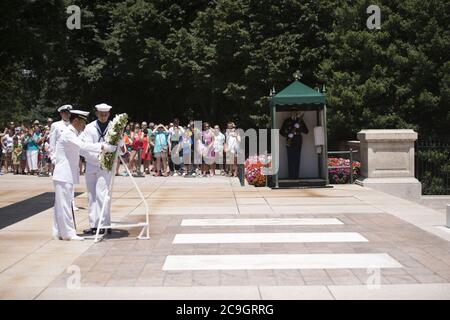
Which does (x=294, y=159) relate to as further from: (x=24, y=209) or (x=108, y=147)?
(x=108, y=147)

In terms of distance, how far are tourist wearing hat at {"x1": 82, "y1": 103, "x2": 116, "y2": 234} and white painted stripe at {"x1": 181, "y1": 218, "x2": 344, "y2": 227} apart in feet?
5.61

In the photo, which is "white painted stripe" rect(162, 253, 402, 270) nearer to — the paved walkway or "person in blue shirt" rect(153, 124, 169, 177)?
the paved walkway

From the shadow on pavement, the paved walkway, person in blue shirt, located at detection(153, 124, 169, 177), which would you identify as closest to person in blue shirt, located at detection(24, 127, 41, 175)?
person in blue shirt, located at detection(153, 124, 169, 177)

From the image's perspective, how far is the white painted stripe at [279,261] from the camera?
7930 mm

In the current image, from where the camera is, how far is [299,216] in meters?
12.6

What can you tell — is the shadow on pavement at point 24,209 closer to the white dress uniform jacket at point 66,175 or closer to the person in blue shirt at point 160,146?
the white dress uniform jacket at point 66,175

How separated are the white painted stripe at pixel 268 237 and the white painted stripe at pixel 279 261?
117cm

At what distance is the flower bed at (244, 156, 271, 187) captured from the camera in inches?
754

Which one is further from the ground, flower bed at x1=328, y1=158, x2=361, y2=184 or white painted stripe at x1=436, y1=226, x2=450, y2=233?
flower bed at x1=328, y1=158, x2=361, y2=184

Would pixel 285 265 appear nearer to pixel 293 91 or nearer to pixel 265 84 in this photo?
pixel 293 91

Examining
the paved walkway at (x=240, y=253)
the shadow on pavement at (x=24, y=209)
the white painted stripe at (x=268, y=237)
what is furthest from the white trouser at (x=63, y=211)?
the shadow on pavement at (x=24, y=209)

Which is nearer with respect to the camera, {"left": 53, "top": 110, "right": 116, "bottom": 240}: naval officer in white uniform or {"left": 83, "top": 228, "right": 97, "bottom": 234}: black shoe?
{"left": 53, "top": 110, "right": 116, "bottom": 240}: naval officer in white uniform

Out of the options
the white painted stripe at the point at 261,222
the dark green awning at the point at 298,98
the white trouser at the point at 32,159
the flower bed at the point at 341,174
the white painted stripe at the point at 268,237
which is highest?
the dark green awning at the point at 298,98

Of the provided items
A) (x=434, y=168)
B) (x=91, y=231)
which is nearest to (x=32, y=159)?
(x=434, y=168)
